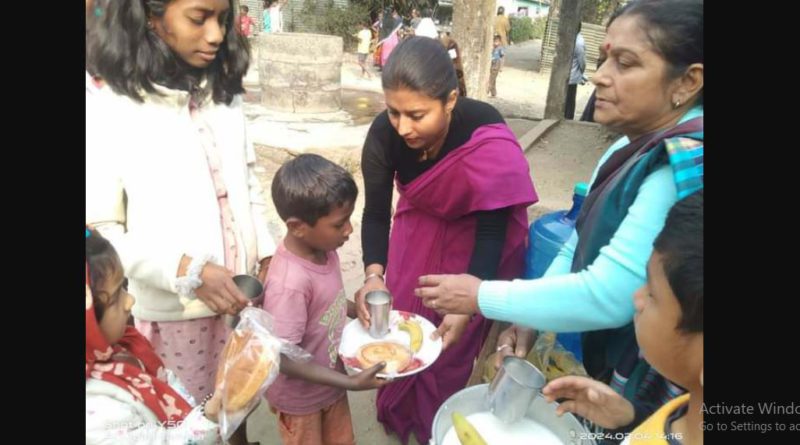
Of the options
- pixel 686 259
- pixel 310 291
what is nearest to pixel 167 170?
pixel 310 291

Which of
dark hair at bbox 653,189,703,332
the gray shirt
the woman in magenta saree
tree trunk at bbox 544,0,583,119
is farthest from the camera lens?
the gray shirt

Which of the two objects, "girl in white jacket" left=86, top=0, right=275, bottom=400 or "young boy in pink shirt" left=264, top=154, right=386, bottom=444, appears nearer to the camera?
"girl in white jacket" left=86, top=0, right=275, bottom=400

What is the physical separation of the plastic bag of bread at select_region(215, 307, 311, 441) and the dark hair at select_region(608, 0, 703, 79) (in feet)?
4.36

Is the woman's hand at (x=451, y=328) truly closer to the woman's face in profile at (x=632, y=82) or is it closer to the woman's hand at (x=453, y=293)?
the woman's hand at (x=453, y=293)

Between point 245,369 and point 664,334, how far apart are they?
1.07 metres

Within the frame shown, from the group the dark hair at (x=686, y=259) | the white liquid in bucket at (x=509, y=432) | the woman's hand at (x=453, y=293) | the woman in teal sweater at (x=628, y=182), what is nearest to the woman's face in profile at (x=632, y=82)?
the woman in teal sweater at (x=628, y=182)

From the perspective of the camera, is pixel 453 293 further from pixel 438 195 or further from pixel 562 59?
pixel 562 59

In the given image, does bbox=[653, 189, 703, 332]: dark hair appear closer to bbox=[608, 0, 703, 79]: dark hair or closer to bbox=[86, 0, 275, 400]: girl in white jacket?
bbox=[608, 0, 703, 79]: dark hair

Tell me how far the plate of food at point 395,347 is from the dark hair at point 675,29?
1.25m

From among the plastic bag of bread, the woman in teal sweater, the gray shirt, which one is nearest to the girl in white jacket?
the plastic bag of bread

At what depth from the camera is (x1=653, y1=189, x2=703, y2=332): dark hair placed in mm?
1010

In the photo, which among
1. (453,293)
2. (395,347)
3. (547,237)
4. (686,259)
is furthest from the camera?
(547,237)

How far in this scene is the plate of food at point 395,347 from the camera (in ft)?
6.05

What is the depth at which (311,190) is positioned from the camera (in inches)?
69.1
